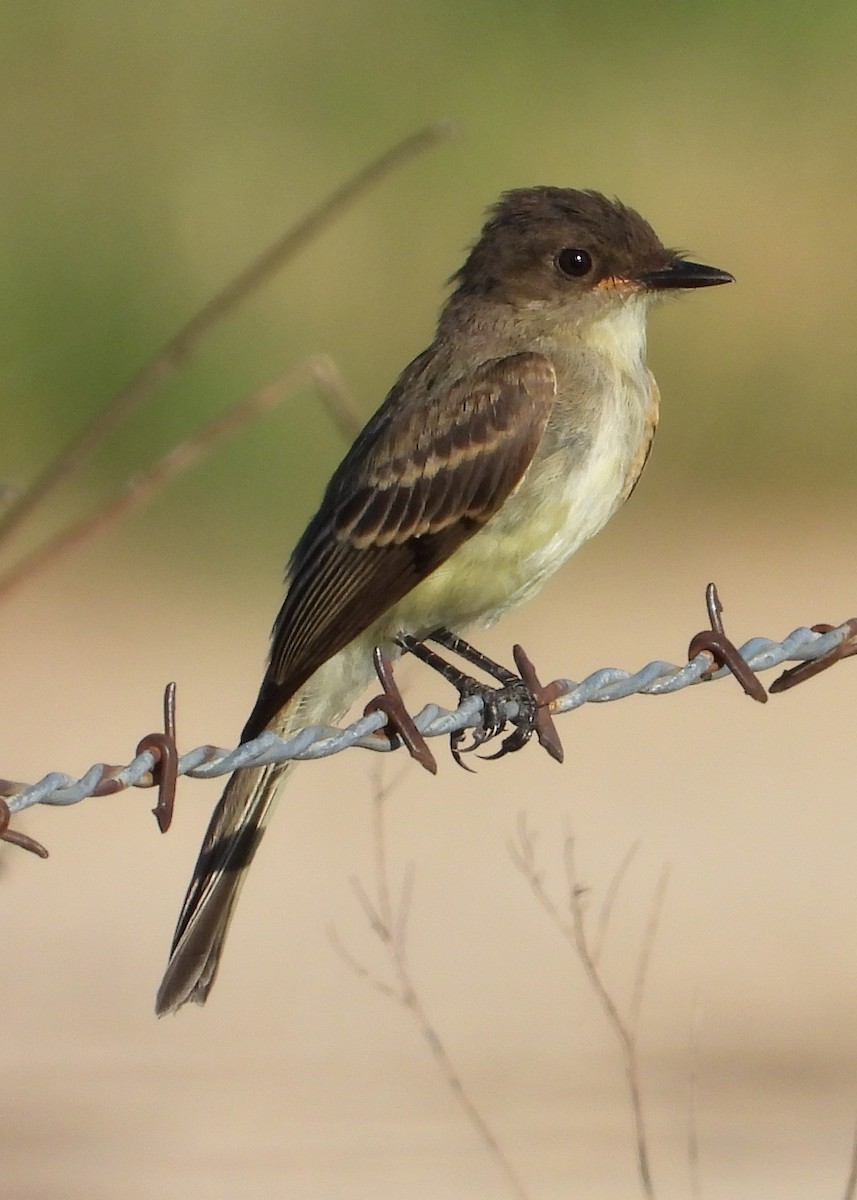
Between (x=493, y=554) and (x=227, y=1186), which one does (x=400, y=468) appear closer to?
(x=493, y=554)

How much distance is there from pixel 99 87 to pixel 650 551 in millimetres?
3762

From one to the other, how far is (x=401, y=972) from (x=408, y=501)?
1156 mm

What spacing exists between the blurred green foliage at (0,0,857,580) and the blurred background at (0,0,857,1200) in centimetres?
2

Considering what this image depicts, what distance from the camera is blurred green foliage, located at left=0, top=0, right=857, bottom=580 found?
34.6ft

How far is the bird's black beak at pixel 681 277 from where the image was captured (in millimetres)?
5168

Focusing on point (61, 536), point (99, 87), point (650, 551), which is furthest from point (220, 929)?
point (99, 87)

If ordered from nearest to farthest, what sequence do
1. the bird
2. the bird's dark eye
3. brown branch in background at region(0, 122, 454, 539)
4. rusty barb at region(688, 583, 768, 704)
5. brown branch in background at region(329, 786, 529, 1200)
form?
brown branch in background at region(0, 122, 454, 539) < rusty barb at region(688, 583, 768, 704) < brown branch in background at region(329, 786, 529, 1200) < the bird < the bird's dark eye

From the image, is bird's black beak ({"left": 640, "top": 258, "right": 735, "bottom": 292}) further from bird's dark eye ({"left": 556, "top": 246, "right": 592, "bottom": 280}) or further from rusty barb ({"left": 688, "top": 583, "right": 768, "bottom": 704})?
rusty barb ({"left": 688, "top": 583, "right": 768, "bottom": 704})

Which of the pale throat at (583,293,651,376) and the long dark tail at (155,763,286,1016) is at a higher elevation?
the pale throat at (583,293,651,376)

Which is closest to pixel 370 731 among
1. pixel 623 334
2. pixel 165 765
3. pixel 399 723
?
pixel 399 723

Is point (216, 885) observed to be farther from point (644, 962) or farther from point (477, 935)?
point (477, 935)

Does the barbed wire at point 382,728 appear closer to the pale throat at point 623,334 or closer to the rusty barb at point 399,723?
the rusty barb at point 399,723

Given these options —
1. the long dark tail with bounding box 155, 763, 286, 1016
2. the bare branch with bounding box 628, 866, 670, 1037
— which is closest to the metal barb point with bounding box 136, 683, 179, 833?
the long dark tail with bounding box 155, 763, 286, 1016

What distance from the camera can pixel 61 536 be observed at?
3711 mm
